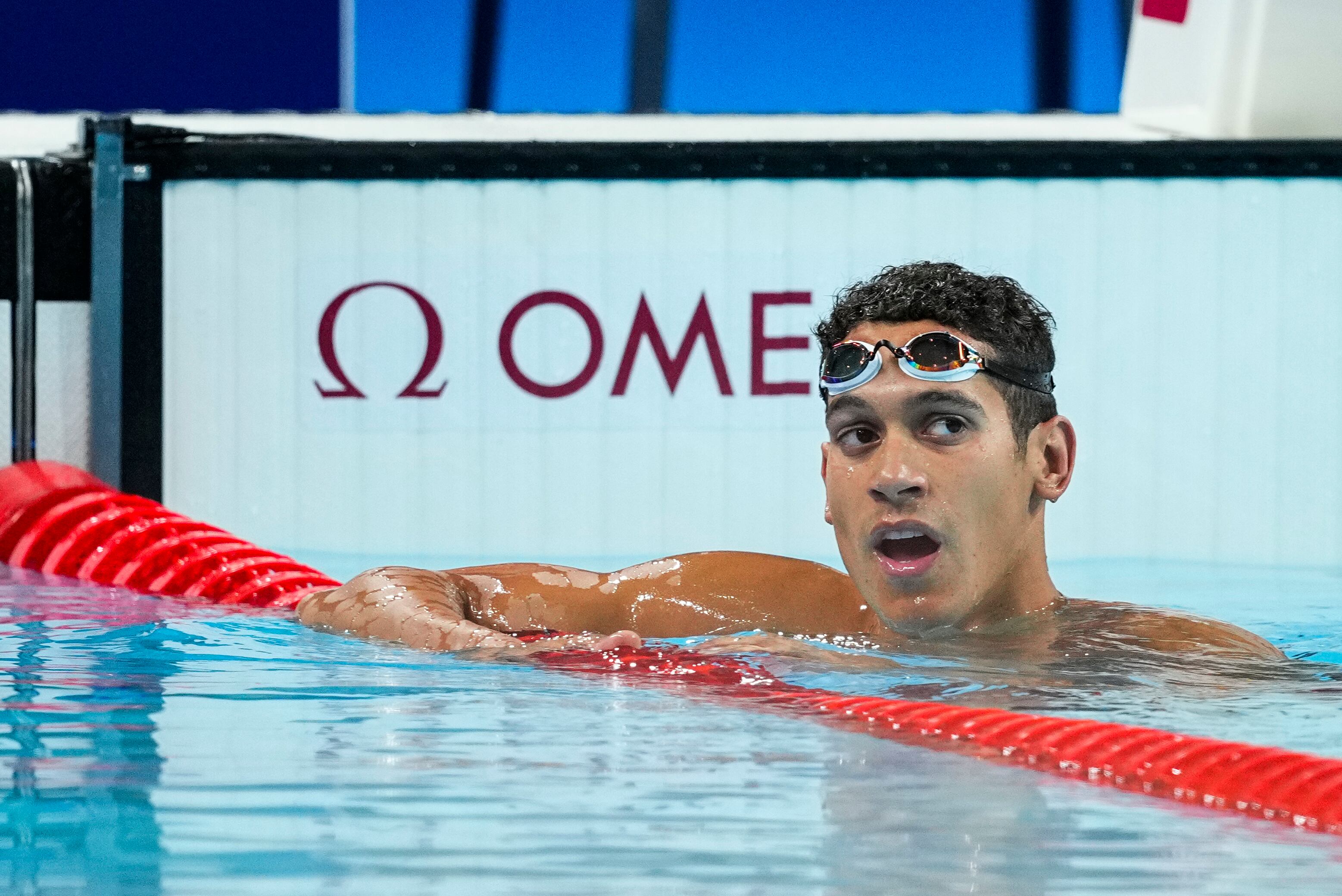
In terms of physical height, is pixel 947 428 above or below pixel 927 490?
above

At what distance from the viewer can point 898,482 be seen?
2617 mm

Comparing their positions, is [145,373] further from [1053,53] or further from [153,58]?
[1053,53]

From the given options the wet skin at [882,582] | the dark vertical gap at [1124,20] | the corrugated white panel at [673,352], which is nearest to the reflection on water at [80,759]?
the wet skin at [882,582]

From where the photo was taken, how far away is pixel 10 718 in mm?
2342

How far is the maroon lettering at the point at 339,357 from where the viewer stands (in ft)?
18.9

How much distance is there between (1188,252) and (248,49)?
481 cm

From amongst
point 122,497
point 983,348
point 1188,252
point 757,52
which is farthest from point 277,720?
point 757,52

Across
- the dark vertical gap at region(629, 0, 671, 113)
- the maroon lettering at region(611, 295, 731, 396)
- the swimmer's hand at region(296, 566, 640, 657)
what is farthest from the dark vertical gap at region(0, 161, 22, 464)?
the dark vertical gap at region(629, 0, 671, 113)

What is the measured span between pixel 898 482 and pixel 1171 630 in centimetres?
70

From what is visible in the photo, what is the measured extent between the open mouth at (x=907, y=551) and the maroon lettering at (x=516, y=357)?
10.1 feet

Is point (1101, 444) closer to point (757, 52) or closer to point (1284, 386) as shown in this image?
point (1284, 386)

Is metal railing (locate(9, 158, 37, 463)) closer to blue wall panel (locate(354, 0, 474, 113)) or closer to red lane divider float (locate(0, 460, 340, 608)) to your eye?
red lane divider float (locate(0, 460, 340, 608))

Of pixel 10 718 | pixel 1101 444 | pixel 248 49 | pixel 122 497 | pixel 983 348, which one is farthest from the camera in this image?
pixel 248 49

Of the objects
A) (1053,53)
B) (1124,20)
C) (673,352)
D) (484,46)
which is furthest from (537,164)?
(1124,20)
